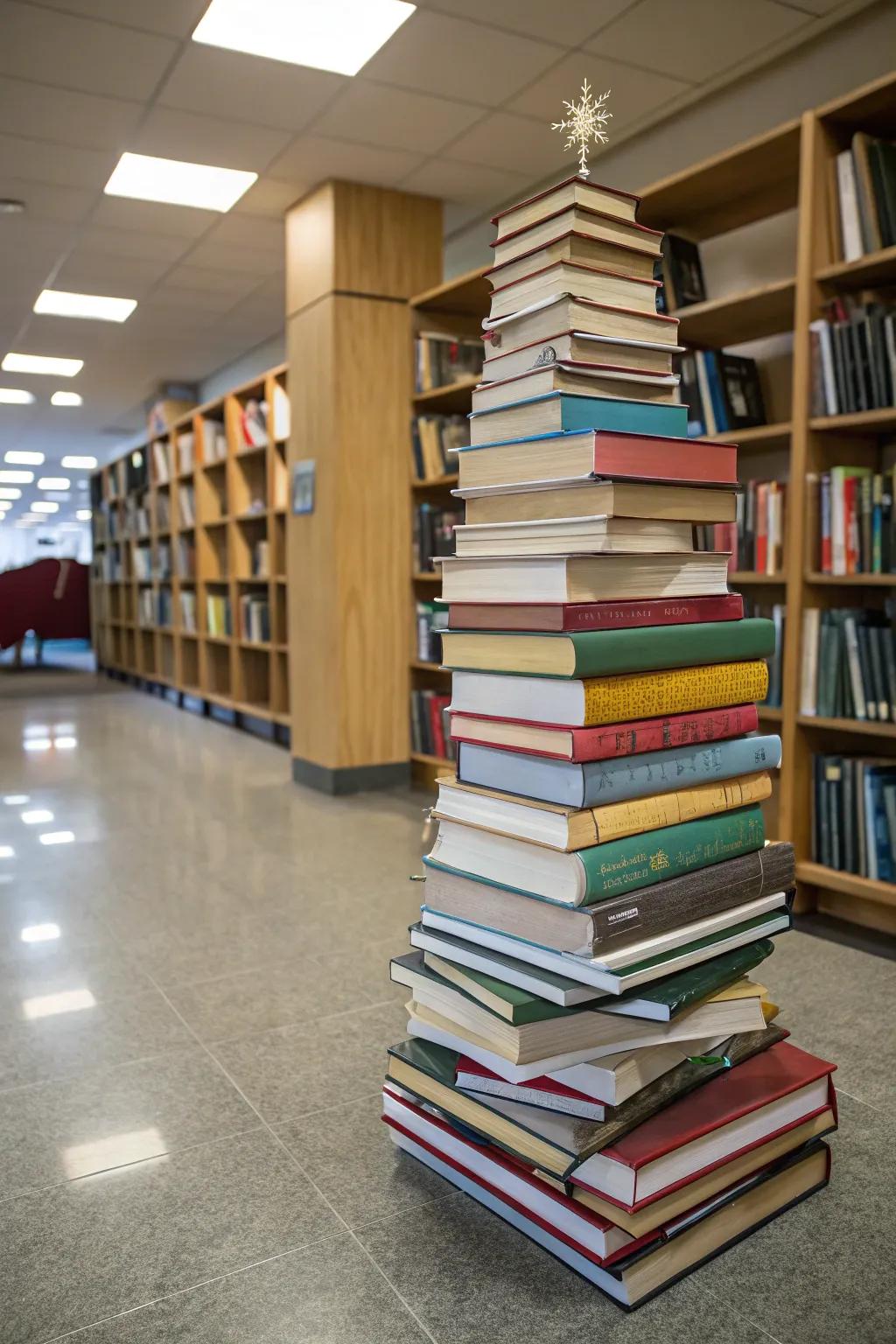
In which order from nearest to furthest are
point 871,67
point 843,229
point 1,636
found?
point 843,229 < point 871,67 < point 1,636

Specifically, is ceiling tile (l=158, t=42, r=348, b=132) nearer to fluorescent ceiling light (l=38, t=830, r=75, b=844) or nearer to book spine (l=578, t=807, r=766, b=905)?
fluorescent ceiling light (l=38, t=830, r=75, b=844)

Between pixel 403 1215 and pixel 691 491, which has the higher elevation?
pixel 691 491

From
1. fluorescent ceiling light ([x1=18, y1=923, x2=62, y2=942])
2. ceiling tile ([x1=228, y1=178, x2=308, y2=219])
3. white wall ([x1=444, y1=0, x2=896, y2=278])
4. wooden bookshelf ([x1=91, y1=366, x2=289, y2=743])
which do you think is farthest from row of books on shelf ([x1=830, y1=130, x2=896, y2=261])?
wooden bookshelf ([x1=91, y1=366, x2=289, y2=743])

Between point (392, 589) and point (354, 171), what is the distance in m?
1.81

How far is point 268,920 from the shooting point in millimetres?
2826

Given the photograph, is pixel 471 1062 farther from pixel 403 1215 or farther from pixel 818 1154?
pixel 818 1154

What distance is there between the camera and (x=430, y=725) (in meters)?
4.57

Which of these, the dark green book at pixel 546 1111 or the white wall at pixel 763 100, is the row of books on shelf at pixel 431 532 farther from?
the dark green book at pixel 546 1111

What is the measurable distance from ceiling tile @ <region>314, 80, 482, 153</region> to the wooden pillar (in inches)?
19.6

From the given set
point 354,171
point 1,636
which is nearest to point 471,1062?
point 354,171

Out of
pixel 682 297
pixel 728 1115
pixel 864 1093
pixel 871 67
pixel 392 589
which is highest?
pixel 871 67

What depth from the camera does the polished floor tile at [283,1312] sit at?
48.1 inches

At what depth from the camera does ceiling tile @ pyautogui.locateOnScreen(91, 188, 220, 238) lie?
4.75 m

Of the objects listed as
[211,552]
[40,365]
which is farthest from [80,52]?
[40,365]
